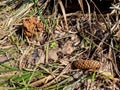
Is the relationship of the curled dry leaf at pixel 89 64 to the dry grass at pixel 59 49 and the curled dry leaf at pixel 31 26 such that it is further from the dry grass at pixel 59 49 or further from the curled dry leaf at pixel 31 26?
the curled dry leaf at pixel 31 26

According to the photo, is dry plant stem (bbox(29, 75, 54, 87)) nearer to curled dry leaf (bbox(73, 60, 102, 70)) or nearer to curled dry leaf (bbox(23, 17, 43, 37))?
curled dry leaf (bbox(73, 60, 102, 70))

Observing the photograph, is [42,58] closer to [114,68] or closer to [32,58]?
[32,58]

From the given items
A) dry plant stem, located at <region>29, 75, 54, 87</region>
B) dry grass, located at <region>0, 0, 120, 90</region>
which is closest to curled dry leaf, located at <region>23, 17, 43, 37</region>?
dry grass, located at <region>0, 0, 120, 90</region>

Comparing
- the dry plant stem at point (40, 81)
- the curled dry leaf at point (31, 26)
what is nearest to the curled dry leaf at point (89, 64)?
the dry plant stem at point (40, 81)

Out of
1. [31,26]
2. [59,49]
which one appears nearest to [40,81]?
[59,49]

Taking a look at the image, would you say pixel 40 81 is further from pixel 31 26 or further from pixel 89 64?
pixel 31 26

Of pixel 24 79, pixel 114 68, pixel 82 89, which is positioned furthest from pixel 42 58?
pixel 114 68

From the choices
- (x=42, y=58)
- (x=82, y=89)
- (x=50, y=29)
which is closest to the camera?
(x=82, y=89)
